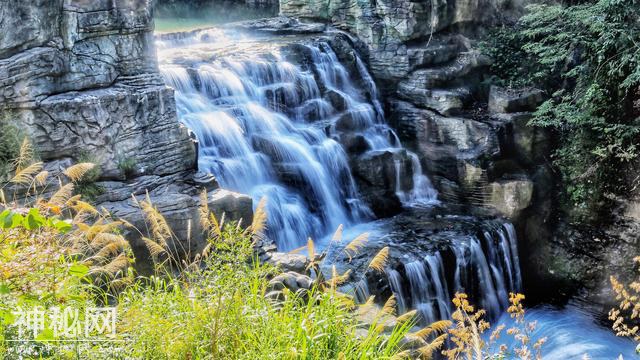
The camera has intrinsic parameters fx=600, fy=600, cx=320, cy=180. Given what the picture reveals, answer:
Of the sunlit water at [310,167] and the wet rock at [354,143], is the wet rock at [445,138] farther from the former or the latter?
the wet rock at [354,143]

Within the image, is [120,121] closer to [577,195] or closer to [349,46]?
[349,46]

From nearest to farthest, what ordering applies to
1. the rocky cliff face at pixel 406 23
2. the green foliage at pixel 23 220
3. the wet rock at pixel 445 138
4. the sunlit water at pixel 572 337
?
the green foliage at pixel 23 220 < the sunlit water at pixel 572 337 < the wet rock at pixel 445 138 < the rocky cliff face at pixel 406 23

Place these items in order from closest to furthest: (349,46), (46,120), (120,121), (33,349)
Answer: (33,349), (46,120), (120,121), (349,46)

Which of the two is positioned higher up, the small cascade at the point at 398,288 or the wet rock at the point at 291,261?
the wet rock at the point at 291,261

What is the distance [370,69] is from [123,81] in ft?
21.8

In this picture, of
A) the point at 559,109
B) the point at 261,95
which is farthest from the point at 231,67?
the point at 559,109

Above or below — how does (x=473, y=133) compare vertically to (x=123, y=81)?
below

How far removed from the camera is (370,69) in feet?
43.4

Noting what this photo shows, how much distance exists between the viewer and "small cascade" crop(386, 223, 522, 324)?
9.01 metres

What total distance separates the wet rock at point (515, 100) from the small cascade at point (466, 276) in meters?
2.53

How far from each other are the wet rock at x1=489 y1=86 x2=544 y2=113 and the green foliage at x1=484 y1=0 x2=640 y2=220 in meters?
0.35

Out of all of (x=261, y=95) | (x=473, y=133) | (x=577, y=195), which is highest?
(x=261, y=95)

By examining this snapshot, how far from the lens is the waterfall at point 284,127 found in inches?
391

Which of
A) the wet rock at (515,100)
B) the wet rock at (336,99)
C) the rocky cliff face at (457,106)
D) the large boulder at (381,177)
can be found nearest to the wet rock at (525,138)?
the rocky cliff face at (457,106)
